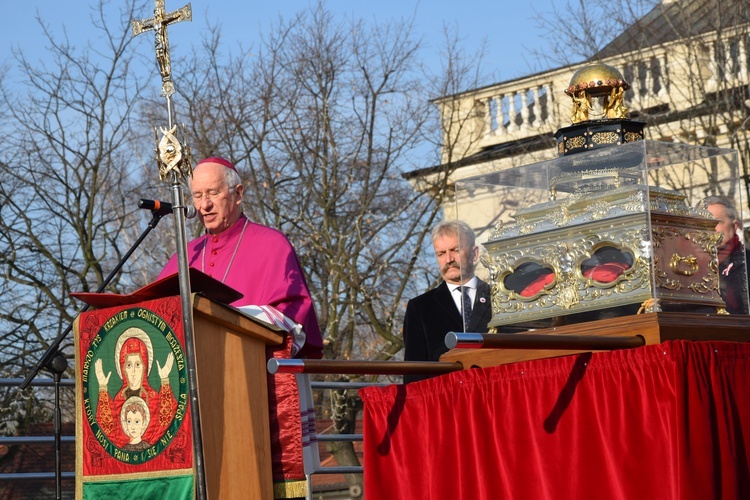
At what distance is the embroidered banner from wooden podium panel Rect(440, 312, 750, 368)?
1.37 m

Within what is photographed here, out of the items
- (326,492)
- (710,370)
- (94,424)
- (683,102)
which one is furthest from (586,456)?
(326,492)

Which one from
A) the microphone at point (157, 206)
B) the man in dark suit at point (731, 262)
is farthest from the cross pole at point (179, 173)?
the man in dark suit at point (731, 262)

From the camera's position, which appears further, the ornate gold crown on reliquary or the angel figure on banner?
the angel figure on banner

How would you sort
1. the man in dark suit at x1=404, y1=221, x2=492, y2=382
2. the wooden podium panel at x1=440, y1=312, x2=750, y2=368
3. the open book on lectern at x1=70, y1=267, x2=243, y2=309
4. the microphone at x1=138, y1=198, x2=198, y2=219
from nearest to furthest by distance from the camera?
the wooden podium panel at x1=440, y1=312, x2=750, y2=368
the open book on lectern at x1=70, y1=267, x2=243, y2=309
the microphone at x1=138, y1=198, x2=198, y2=219
the man in dark suit at x1=404, y1=221, x2=492, y2=382

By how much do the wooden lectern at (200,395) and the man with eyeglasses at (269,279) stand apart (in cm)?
11

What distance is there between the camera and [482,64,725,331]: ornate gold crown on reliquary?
3.92 metres

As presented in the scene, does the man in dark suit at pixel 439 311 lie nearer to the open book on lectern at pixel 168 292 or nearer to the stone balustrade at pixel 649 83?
the open book on lectern at pixel 168 292

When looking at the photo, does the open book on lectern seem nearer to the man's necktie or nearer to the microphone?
the microphone

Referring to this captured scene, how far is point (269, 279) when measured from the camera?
220 inches

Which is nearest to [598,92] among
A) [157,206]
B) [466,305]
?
[466,305]

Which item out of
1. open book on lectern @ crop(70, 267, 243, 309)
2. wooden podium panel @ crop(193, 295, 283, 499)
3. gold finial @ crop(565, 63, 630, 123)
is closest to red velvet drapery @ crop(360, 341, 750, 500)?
wooden podium panel @ crop(193, 295, 283, 499)

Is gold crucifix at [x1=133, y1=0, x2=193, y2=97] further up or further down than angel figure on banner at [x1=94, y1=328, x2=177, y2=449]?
further up

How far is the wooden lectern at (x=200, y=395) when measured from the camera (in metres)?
4.78

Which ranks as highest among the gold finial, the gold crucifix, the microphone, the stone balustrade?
the stone balustrade
